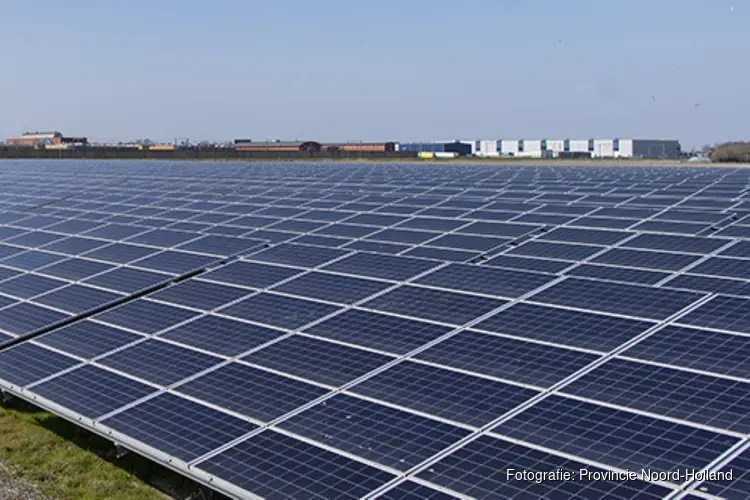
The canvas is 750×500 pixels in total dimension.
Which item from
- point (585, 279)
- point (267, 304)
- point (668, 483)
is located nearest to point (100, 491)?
point (267, 304)

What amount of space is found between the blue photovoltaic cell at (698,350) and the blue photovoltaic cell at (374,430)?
394 cm

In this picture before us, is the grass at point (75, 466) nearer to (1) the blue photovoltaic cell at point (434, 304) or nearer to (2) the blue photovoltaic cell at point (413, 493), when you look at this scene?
(2) the blue photovoltaic cell at point (413, 493)

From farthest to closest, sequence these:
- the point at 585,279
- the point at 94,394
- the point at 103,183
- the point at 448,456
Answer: the point at 103,183 < the point at 585,279 < the point at 94,394 < the point at 448,456

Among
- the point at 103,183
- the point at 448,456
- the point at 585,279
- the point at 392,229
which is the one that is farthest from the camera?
the point at 103,183

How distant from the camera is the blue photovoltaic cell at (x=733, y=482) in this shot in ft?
28.9

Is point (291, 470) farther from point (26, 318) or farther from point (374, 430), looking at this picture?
point (26, 318)

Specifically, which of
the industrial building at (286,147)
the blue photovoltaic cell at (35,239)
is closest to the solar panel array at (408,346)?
the blue photovoltaic cell at (35,239)

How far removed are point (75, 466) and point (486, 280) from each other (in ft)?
31.9

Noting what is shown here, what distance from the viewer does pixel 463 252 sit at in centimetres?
2084

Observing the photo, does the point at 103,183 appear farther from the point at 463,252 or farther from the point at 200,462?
the point at 200,462

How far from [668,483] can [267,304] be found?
10775 millimetres

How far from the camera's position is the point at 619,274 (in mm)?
17578

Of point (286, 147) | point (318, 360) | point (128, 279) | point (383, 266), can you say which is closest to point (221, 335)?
point (318, 360)

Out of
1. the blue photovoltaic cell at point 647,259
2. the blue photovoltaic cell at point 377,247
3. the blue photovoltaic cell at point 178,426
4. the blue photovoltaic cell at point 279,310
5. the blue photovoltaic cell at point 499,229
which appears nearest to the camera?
the blue photovoltaic cell at point 178,426
